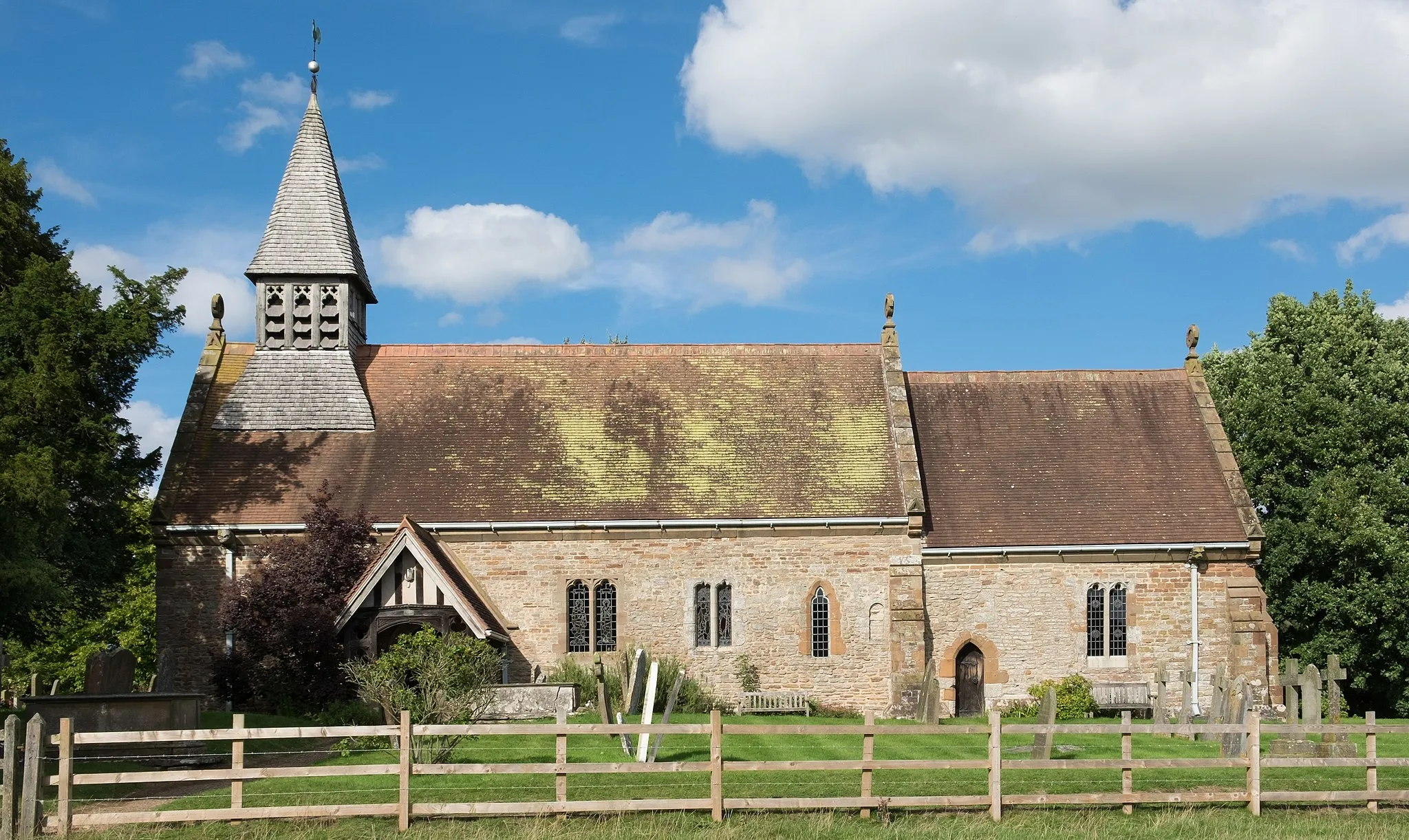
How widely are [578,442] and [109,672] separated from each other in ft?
43.8

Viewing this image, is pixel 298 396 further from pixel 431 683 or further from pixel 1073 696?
pixel 1073 696

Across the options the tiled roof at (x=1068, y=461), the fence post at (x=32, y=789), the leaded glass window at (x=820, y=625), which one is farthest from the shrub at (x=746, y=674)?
the fence post at (x=32, y=789)

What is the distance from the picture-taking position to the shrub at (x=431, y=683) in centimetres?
1838

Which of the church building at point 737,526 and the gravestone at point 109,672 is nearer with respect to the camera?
the gravestone at point 109,672

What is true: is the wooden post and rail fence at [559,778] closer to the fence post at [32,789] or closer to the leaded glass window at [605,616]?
the fence post at [32,789]

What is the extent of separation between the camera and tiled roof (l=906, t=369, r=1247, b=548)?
3081cm

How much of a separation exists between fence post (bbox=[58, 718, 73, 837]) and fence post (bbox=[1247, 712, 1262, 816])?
13.8m

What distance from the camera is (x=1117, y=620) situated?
30.6 meters

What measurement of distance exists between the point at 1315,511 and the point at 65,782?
33035 millimetres

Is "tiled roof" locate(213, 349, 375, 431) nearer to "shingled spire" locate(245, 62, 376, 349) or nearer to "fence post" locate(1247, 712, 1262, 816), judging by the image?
"shingled spire" locate(245, 62, 376, 349)

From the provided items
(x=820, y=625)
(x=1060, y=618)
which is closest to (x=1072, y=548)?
(x=1060, y=618)

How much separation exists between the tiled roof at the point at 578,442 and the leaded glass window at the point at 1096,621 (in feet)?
→ 17.8

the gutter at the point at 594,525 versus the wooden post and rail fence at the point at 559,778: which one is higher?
the gutter at the point at 594,525

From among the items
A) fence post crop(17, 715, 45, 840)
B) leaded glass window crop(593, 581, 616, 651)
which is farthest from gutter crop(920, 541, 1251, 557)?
fence post crop(17, 715, 45, 840)
